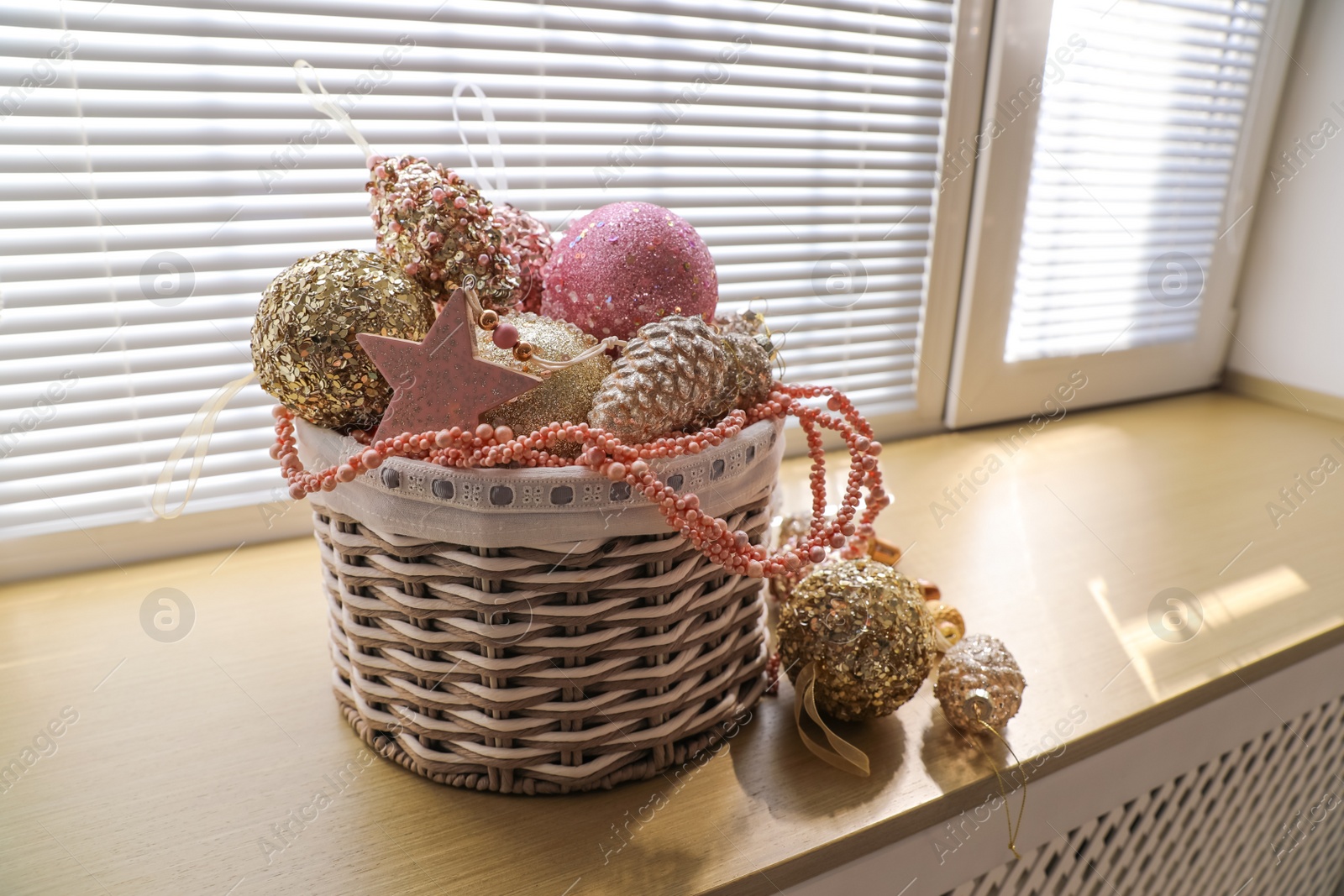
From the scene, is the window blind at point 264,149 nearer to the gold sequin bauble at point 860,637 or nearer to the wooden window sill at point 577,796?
the wooden window sill at point 577,796

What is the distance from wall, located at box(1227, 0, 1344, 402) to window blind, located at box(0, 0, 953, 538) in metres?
0.79

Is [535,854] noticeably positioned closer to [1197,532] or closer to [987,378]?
[1197,532]

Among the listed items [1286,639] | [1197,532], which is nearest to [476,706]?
[1286,639]

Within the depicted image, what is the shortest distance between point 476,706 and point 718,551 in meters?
0.20

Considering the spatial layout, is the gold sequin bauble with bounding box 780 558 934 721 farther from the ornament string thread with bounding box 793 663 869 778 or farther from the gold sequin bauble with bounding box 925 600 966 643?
the gold sequin bauble with bounding box 925 600 966 643

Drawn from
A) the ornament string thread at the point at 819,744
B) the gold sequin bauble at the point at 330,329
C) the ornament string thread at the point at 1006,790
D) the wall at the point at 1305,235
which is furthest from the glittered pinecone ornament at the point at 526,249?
the wall at the point at 1305,235

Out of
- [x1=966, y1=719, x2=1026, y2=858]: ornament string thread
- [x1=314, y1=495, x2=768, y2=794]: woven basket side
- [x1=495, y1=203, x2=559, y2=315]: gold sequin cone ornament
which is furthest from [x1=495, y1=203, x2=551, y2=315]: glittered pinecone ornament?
[x1=966, y1=719, x2=1026, y2=858]: ornament string thread

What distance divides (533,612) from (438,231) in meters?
0.28

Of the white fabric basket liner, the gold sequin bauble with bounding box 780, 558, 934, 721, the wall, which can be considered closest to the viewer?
the white fabric basket liner

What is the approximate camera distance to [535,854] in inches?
23.1

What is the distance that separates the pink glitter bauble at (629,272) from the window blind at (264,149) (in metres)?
0.37

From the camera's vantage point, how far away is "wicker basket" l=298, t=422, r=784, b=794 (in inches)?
21.2

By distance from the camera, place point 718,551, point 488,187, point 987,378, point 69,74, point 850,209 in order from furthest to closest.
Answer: point 987,378 → point 850,209 → point 488,187 → point 69,74 → point 718,551

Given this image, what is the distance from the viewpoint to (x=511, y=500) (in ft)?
1.74
